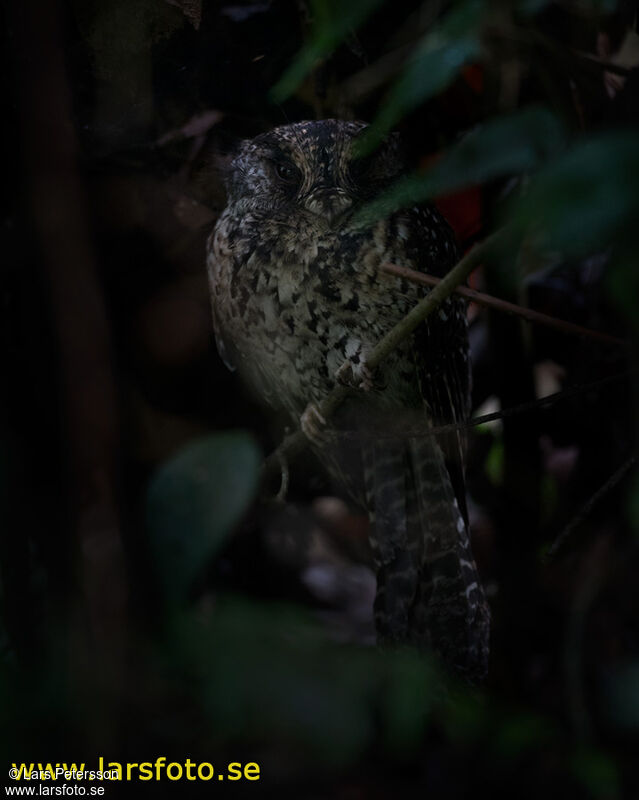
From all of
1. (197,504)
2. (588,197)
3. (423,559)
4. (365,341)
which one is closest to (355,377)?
(365,341)

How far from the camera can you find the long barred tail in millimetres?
1156

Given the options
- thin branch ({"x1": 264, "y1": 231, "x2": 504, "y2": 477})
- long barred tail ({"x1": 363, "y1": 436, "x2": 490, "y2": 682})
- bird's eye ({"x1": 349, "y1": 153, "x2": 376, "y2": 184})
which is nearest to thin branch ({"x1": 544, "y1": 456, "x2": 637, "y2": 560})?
long barred tail ({"x1": 363, "y1": 436, "x2": 490, "y2": 682})

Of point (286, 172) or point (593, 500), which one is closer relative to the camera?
point (593, 500)

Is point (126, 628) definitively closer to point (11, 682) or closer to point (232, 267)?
point (11, 682)

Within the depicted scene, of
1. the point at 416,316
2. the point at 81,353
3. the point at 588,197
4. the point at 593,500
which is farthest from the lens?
the point at 593,500

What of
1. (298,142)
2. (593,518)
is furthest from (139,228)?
A: (593,518)

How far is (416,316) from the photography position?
2.85 ft

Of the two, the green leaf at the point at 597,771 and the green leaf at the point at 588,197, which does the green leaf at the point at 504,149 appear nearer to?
the green leaf at the point at 588,197

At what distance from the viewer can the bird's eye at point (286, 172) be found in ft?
4.03

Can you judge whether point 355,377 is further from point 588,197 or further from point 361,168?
point 588,197

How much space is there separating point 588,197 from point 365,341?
0.87 m

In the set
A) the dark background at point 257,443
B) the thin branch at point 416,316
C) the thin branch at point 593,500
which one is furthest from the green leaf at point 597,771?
the thin branch at point 416,316

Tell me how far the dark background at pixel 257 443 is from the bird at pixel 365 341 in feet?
0.18

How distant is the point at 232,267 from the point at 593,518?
2.74 ft
